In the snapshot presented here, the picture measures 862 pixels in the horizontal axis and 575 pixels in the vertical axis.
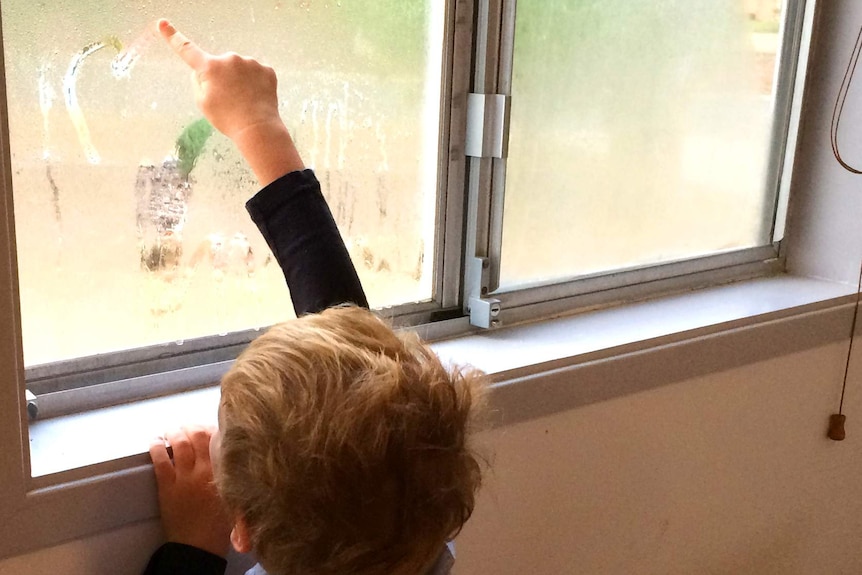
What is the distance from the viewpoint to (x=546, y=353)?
3.91ft

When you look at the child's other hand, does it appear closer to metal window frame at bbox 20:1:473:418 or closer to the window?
the window

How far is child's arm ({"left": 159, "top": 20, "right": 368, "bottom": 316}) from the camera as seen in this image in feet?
3.08

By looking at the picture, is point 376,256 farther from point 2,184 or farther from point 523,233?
point 2,184

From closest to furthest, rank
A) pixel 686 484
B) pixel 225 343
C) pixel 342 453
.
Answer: pixel 342 453
pixel 225 343
pixel 686 484

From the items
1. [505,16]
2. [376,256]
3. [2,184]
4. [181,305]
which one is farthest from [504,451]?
[2,184]

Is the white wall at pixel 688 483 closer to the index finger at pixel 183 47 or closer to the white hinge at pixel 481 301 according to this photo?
the white hinge at pixel 481 301

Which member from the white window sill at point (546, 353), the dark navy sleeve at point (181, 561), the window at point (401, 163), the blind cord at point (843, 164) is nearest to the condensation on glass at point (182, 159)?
the window at point (401, 163)

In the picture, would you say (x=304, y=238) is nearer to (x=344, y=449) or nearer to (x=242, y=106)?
(x=242, y=106)

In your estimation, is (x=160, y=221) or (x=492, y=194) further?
(x=492, y=194)

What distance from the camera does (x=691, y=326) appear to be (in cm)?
133

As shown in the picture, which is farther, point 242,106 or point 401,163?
point 401,163

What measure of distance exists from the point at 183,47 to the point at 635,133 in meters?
0.76

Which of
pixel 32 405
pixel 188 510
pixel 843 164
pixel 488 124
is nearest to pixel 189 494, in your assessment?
pixel 188 510

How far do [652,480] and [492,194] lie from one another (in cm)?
49
